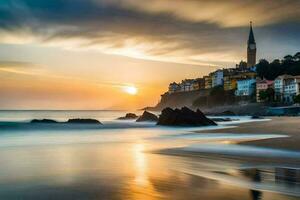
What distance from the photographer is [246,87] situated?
14962 centimetres

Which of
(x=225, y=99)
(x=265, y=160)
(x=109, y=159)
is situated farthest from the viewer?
(x=225, y=99)

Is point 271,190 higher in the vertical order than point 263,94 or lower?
→ lower

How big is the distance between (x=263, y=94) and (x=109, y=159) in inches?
4588

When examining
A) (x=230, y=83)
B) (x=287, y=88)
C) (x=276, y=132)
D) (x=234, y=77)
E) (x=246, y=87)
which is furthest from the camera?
(x=234, y=77)

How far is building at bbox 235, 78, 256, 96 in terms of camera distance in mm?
145075

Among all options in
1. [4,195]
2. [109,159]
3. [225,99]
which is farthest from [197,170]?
[225,99]

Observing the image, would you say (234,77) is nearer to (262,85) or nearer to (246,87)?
(246,87)

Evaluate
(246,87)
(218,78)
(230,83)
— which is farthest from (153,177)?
(218,78)

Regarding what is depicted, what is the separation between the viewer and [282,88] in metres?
128

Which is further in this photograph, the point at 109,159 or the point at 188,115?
the point at 188,115

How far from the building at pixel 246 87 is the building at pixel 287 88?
13.6 metres

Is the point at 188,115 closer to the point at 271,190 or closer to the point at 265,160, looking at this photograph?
the point at 265,160

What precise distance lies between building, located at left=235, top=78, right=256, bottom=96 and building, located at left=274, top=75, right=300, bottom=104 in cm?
1357

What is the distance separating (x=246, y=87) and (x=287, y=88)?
2490 cm
